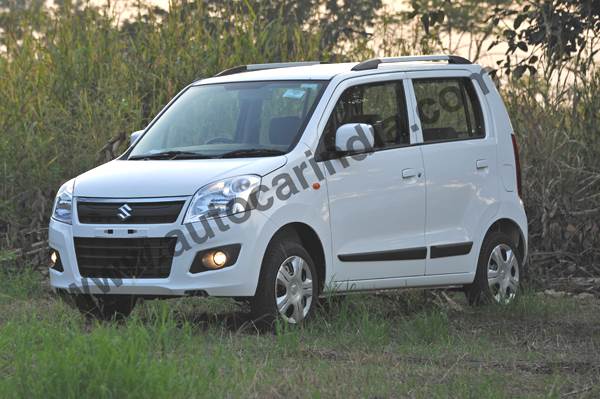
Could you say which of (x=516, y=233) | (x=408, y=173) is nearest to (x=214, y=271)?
(x=408, y=173)

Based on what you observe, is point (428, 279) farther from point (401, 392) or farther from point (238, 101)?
point (401, 392)

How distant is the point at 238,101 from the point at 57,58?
5753 millimetres

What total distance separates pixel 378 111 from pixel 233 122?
105 cm

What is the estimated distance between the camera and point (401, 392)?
6.34 meters

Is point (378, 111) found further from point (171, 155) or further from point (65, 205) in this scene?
point (65, 205)

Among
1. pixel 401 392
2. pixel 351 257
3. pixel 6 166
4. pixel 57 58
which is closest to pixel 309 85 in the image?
pixel 351 257

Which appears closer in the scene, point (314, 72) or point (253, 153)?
point (253, 153)

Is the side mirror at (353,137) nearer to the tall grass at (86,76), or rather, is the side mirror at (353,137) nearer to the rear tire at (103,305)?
the rear tire at (103,305)

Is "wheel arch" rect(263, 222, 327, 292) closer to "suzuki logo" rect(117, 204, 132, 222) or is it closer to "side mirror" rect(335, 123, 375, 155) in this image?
"side mirror" rect(335, 123, 375, 155)

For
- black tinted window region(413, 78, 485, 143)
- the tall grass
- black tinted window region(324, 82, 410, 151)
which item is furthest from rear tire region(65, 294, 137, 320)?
the tall grass

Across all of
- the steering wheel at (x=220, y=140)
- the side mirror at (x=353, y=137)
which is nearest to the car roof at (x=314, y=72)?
the side mirror at (x=353, y=137)

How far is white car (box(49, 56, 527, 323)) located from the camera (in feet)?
27.3

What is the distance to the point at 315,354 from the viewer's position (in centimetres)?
745

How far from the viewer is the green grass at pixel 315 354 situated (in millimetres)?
5801
